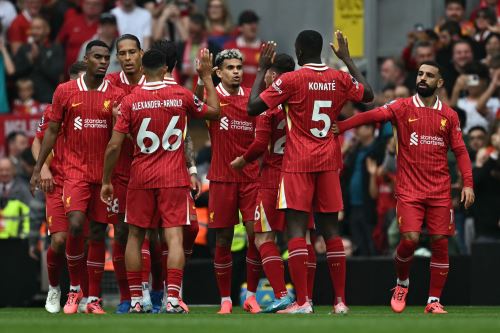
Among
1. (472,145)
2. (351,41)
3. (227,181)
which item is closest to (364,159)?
(472,145)

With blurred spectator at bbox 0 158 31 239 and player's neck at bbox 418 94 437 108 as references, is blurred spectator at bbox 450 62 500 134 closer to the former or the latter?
player's neck at bbox 418 94 437 108

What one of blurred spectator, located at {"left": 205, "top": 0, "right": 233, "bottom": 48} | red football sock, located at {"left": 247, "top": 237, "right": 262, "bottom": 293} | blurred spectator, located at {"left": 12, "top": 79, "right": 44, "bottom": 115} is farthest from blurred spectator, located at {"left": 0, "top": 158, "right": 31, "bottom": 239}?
red football sock, located at {"left": 247, "top": 237, "right": 262, "bottom": 293}

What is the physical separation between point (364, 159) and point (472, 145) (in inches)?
66.9

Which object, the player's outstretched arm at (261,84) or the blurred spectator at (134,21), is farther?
the blurred spectator at (134,21)

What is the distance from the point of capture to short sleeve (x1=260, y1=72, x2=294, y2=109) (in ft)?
53.3

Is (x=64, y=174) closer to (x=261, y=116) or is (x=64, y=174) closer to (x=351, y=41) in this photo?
(x=261, y=116)

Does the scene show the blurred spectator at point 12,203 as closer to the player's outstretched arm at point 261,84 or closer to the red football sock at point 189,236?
the red football sock at point 189,236

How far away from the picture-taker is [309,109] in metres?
16.3

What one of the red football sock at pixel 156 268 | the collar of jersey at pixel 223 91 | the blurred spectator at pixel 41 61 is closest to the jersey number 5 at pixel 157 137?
the collar of jersey at pixel 223 91

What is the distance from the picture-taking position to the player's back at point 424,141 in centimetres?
1711

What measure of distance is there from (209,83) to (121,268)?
2286 mm

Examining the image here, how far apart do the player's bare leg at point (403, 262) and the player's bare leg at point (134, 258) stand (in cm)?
272

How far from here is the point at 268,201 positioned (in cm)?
1703

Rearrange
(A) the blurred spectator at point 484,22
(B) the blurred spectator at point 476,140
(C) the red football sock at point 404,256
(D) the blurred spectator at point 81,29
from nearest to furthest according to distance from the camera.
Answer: (C) the red football sock at point 404,256
(B) the blurred spectator at point 476,140
(A) the blurred spectator at point 484,22
(D) the blurred spectator at point 81,29
